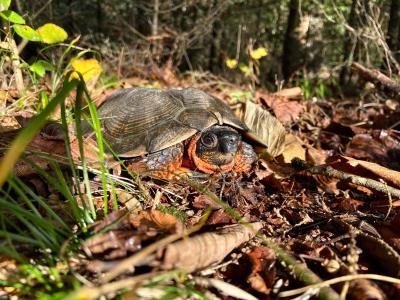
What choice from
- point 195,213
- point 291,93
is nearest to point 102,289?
point 195,213

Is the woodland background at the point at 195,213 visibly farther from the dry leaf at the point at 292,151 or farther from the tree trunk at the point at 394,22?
the tree trunk at the point at 394,22

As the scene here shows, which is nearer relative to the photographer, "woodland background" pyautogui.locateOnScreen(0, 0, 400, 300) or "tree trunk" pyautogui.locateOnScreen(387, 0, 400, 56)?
"woodland background" pyautogui.locateOnScreen(0, 0, 400, 300)

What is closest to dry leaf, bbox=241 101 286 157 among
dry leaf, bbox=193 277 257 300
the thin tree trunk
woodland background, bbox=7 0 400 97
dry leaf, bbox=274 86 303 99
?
dry leaf, bbox=274 86 303 99

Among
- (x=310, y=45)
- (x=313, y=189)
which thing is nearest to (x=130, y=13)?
(x=310, y=45)

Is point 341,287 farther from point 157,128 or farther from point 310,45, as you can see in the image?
point 310,45

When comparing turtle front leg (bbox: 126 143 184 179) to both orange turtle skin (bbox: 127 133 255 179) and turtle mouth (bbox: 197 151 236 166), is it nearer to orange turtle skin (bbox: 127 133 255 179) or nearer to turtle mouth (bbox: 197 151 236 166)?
orange turtle skin (bbox: 127 133 255 179)

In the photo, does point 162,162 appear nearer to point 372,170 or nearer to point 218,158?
point 218,158

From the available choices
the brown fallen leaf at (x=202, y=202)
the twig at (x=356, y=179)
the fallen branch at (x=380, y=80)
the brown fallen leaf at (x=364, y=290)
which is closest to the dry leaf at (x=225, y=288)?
the brown fallen leaf at (x=364, y=290)
